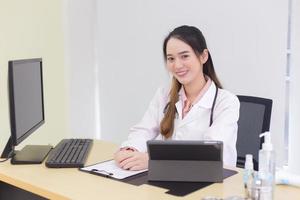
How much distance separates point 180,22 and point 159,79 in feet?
1.47

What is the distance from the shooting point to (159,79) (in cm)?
309

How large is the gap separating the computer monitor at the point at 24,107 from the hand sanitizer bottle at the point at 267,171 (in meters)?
0.96

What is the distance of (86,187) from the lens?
1459 mm

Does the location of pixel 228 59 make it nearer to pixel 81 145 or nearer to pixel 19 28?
pixel 81 145

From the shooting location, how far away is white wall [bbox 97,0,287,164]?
2479mm

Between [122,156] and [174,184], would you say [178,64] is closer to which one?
[122,156]

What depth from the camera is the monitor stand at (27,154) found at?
5.85ft

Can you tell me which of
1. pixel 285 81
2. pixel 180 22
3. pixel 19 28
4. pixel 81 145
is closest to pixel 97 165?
pixel 81 145

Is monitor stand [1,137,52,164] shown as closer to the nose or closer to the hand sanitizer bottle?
the nose

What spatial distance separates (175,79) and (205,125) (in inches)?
10.4

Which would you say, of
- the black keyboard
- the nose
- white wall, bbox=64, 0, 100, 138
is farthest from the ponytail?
white wall, bbox=64, 0, 100, 138

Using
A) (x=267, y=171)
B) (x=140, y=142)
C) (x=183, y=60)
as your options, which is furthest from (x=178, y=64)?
(x=267, y=171)

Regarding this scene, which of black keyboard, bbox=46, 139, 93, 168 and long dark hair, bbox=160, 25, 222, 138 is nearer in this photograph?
black keyboard, bbox=46, 139, 93, 168

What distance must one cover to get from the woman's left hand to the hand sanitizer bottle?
51 cm
